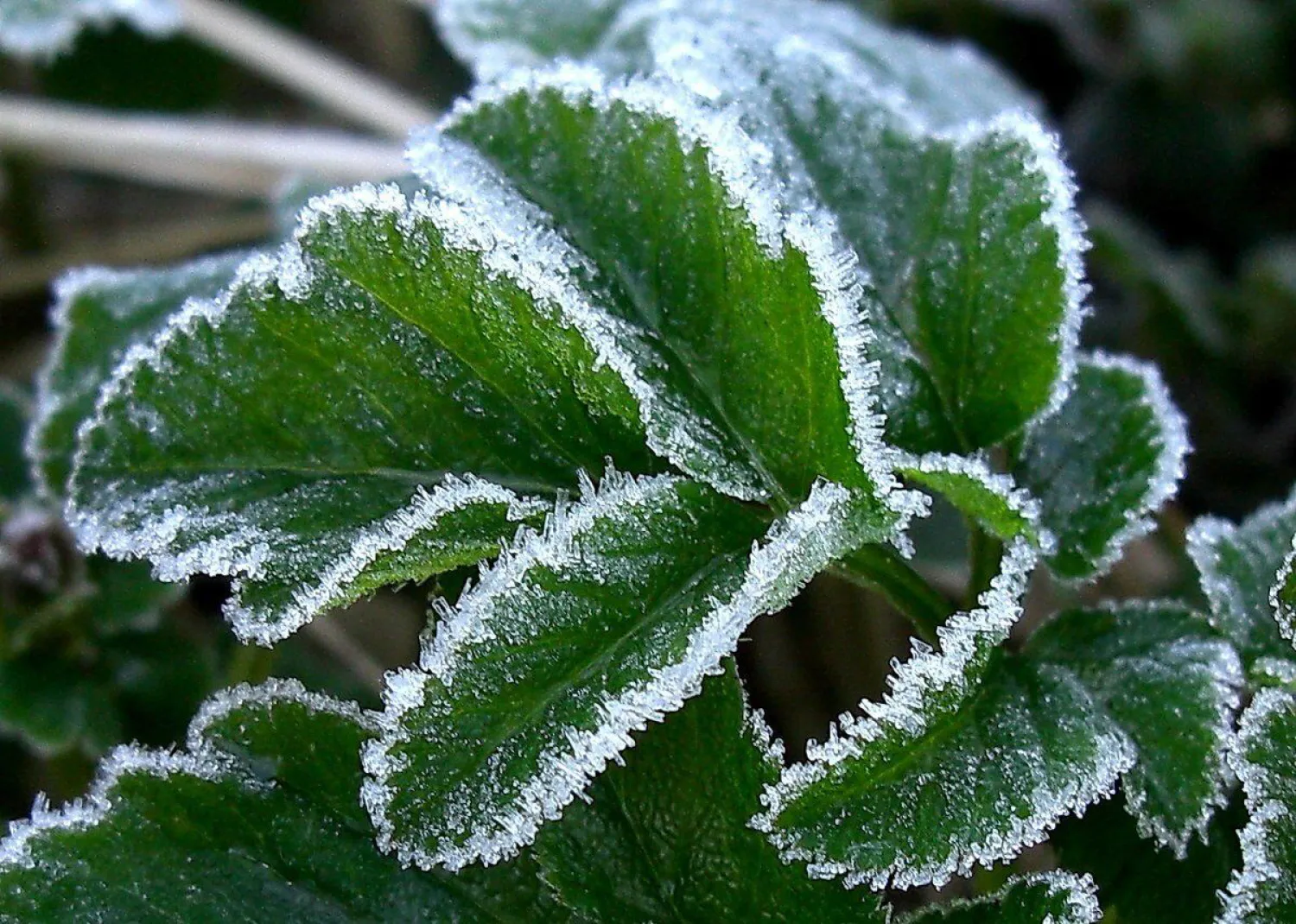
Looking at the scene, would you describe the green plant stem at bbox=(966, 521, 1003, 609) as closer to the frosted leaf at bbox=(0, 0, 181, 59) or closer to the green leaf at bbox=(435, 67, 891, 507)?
the green leaf at bbox=(435, 67, 891, 507)

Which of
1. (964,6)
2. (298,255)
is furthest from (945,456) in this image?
(964,6)

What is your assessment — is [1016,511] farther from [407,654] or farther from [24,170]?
[24,170]

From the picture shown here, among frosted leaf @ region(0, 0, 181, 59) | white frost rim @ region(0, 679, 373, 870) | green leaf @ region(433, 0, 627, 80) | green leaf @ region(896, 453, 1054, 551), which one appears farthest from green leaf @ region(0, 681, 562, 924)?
frosted leaf @ region(0, 0, 181, 59)

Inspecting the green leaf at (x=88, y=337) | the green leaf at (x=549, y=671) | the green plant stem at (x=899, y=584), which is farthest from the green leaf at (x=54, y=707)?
the green plant stem at (x=899, y=584)

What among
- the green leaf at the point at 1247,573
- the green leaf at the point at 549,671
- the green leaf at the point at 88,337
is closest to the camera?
the green leaf at the point at 549,671

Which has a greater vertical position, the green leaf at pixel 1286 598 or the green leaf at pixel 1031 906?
the green leaf at pixel 1286 598

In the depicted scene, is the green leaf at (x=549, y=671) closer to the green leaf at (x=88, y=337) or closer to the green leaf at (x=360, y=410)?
the green leaf at (x=360, y=410)

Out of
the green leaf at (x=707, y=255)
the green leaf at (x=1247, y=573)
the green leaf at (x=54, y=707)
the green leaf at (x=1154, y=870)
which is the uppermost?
the green leaf at (x=1247, y=573)
